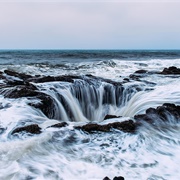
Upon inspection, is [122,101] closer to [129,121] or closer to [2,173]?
[129,121]

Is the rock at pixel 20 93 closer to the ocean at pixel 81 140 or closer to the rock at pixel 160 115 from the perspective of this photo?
the ocean at pixel 81 140

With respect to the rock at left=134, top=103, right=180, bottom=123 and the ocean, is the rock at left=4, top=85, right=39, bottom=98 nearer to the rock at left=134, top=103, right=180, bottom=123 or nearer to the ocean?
the ocean

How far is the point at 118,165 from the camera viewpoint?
140 inches

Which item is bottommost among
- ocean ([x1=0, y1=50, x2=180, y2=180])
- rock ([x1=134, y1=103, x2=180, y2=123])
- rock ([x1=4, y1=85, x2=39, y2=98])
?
ocean ([x1=0, y1=50, x2=180, y2=180])

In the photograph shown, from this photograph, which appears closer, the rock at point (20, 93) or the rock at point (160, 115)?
the rock at point (160, 115)

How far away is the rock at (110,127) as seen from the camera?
468cm

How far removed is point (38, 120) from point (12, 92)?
205cm

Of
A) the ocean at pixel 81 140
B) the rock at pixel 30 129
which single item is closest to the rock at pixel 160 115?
the ocean at pixel 81 140

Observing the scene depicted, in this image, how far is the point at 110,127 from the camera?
15.7ft

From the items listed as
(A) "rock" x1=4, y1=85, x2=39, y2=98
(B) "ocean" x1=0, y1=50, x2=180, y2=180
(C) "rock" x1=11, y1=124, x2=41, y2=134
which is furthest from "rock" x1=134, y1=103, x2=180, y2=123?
(A) "rock" x1=4, y1=85, x2=39, y2=98

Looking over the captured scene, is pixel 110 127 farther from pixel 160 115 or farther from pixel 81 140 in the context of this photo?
pixel 160 115

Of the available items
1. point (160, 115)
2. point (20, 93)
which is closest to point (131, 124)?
point (160, 115)

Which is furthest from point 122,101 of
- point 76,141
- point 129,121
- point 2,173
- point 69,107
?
point 2,173

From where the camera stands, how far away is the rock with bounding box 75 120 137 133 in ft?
15.4
